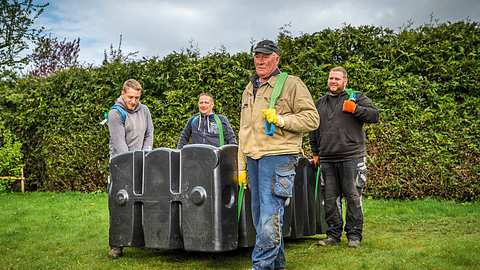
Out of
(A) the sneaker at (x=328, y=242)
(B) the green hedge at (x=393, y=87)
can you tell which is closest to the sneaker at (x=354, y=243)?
(A) the sneaker at (x=328, y=242)

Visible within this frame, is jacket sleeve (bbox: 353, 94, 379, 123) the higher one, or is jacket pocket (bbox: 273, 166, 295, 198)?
jacket sleeve (bbox: 353, 94, 379, 123)

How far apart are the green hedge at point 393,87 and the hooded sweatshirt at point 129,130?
4304mm

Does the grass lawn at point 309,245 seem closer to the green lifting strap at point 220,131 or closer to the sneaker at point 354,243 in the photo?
the sneaker at point 354,243

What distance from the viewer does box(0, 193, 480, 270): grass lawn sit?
512 centimetres

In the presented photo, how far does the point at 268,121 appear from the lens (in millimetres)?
4445

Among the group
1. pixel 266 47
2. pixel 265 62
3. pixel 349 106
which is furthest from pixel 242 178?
pixel 349 106

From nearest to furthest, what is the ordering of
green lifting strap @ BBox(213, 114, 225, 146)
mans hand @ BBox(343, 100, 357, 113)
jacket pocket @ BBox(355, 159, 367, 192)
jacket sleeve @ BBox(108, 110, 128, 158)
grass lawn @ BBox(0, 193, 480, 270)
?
1. grass lawn @ BBox(0, 193, 480, 270)
2. jacket sleeve @ BBox(108, 110, 128, 158)
3. mans hand @ BBox(343, 100, 357, 113)
4. jacket pocket @ BBox(355, 159, 367, 192)
5. green lifting strap @ BBox(213, 114, 225, 146)

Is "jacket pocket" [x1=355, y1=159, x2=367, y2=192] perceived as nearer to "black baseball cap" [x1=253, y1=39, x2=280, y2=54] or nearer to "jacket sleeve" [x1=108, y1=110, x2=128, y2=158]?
"black baseball cap" [x1=253, y1=39, x2=280, y2=54]

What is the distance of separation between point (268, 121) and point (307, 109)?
1.22ft

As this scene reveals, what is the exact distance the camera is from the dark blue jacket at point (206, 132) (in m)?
6.90

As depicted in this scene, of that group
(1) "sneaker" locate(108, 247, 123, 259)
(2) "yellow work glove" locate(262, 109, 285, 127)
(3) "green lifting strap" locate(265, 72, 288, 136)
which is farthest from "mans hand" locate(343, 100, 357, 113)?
(1) "sneaker" locate(108, 247, 123, 259)

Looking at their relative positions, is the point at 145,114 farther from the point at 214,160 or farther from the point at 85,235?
the point at 85,235

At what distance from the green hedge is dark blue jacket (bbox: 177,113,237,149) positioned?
10.5 feet

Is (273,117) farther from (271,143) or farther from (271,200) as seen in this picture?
(271,200)
